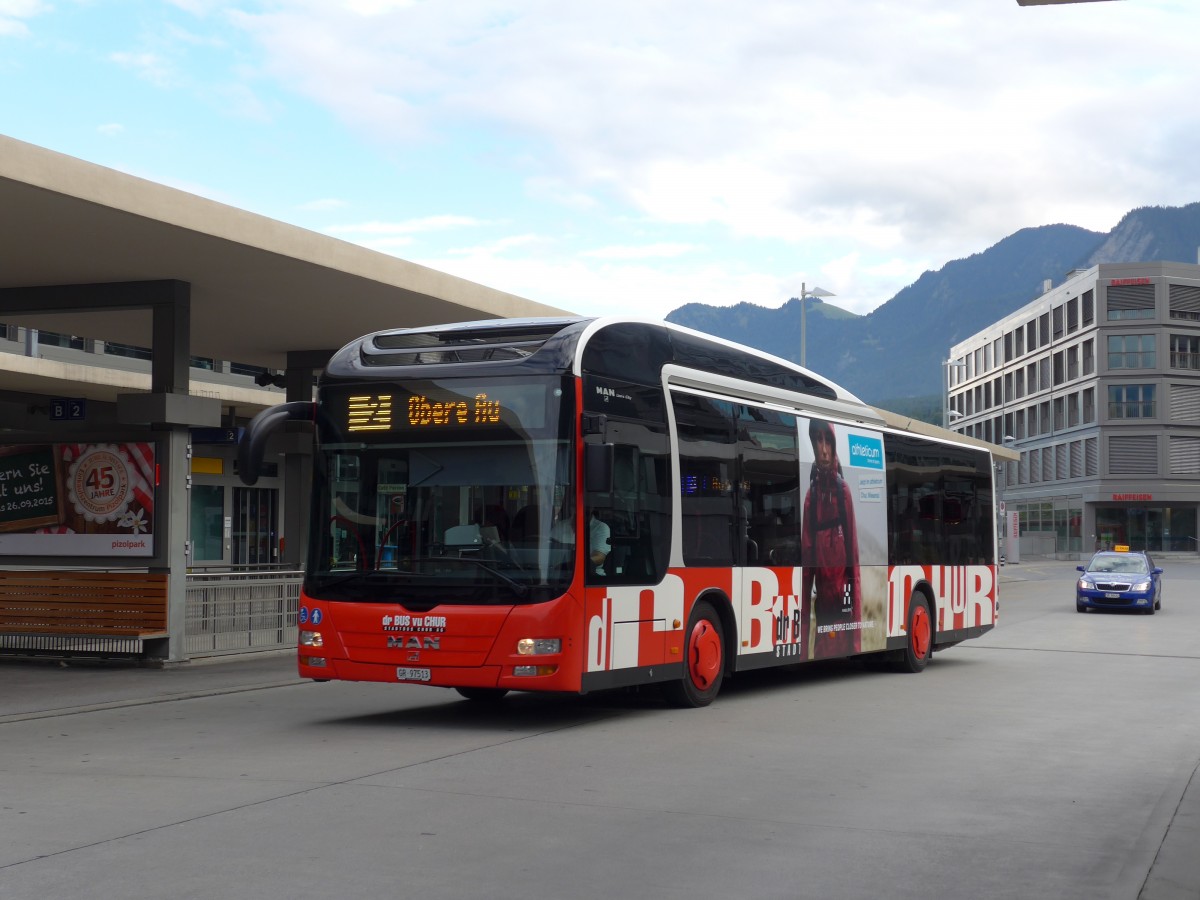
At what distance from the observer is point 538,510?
11.2 meters

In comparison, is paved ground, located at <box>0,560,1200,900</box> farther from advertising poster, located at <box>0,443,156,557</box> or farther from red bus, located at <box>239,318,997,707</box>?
advertising poster, located at <box>0,443,156,557</box>

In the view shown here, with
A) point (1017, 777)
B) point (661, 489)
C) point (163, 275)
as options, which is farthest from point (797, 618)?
point (163, 275)

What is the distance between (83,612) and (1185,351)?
85123 mm

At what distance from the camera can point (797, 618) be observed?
49.1 ft

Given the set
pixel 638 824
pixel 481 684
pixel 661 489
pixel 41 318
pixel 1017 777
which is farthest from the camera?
pixel 41 318

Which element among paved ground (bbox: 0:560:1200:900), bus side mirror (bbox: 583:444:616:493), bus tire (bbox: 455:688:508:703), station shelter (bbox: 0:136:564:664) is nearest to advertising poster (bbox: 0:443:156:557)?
station shelter (bbox: 0:136:564:664)

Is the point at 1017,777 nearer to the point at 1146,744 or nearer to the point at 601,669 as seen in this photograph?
the point at 1146,744

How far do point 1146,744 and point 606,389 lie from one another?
4.96 m

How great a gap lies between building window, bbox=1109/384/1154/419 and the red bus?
82992 millimetres

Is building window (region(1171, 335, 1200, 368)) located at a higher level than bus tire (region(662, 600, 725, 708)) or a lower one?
higher

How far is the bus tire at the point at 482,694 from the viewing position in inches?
538

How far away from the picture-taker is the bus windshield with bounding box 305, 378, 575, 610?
1124 centimetres

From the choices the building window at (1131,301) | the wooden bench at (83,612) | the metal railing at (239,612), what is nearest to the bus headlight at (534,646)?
the wooden bench at (83,612)

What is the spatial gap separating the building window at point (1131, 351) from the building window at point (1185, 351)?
1.41 metres
